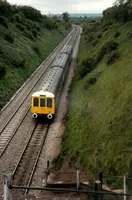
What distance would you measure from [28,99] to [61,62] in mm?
10036

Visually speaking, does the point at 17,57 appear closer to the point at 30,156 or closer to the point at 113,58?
the point at 113,58

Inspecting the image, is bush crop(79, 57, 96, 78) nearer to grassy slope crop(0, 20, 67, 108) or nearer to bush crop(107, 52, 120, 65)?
bush crop(107, 52, 120, 65)

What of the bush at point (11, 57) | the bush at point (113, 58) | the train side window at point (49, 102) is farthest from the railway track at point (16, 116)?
the bush at point (113, 58)

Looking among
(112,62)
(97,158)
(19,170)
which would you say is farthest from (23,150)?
(112,62)

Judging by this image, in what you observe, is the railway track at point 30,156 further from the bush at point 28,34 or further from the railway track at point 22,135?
the bush at point 28,34

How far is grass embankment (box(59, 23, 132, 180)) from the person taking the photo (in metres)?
19.9

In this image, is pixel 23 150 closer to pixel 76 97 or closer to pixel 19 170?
pixel 19 170

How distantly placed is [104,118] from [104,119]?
183mm

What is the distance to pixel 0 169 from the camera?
21141mm

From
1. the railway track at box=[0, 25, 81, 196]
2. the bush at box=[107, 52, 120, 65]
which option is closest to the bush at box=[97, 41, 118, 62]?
the bush at box=[107, 52, 120, 65]

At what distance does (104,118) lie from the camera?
24781 millimetres

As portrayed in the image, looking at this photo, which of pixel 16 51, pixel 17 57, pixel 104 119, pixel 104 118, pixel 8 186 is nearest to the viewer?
pixel 8 186

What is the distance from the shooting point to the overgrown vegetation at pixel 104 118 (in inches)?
783

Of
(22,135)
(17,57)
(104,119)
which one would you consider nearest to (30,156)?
(22,135)
